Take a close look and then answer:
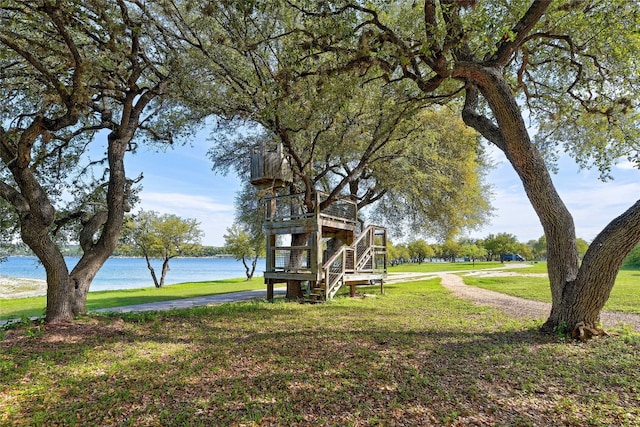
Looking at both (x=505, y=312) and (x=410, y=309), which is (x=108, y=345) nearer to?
(x=410, y=309)

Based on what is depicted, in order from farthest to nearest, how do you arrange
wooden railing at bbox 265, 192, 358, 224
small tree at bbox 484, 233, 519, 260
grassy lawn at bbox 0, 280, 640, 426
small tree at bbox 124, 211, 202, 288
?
small tree at bbox 484, 233, 519, 260 → small tree at bbox 124, 211, 202, 288 → wooden railing at bbox 265, 192, 358, 224 → grassy lawn at bbox 0, 280, 640, 426

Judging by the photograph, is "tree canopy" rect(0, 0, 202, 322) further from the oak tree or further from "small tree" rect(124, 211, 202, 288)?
"small tree" rect(124, 211, 202, 288)

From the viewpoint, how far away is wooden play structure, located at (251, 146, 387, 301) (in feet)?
41.7

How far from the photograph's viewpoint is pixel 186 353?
5.78m

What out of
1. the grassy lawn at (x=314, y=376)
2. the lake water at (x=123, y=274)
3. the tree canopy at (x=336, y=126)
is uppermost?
the tree canopy at (x=336, y=126)

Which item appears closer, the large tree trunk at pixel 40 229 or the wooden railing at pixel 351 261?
the large tree trunk at pixel 40 229

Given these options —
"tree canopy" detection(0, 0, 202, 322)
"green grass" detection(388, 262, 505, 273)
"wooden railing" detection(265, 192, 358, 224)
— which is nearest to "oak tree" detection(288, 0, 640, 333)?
"tree canopy" detection(0, 0, 202, 322)

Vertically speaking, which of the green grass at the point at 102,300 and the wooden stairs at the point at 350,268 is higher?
the wooden stairs at the point at 350,268

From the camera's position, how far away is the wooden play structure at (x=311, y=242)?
12711mm

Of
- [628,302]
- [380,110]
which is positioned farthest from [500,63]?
[628,302]

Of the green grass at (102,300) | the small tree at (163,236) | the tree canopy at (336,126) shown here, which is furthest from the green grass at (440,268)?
the green grass at (102,300)

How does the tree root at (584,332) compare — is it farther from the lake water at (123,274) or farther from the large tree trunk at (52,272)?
the lake water at (123,274)

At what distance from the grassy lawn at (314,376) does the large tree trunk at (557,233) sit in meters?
0.62

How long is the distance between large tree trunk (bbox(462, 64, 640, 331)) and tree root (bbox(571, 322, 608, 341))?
0.05 metres
